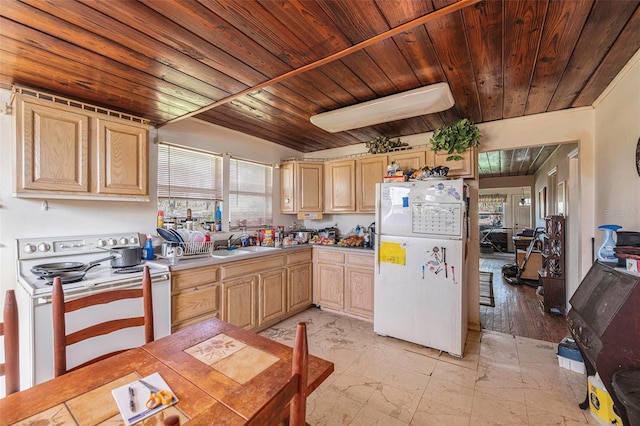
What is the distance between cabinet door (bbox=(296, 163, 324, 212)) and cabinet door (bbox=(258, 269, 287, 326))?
1.03m

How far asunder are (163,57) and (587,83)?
121 inches

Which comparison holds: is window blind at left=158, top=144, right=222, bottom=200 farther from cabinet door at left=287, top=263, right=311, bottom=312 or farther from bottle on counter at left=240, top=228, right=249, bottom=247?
cabinet door at left=287, top=263, right=311, bottom=312

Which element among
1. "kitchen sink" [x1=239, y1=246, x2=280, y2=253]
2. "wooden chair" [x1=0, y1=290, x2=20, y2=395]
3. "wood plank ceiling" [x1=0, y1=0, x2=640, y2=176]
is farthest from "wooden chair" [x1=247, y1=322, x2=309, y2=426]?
"kitchen sink" [x1=239, y1=246, x2=280, y2=253]

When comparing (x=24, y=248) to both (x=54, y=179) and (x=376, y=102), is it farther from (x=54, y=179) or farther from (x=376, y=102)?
(x=376, y=102)

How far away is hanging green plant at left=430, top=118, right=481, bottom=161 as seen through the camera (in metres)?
2.69

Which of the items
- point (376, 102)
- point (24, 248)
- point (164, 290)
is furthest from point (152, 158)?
point (376, 102)

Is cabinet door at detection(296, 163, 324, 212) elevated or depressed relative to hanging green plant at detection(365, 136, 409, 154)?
depressed

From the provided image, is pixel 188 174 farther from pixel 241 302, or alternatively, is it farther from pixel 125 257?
pixel 241 302

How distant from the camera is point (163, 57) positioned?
5.47ft

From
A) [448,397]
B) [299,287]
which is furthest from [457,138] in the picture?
[299,287]

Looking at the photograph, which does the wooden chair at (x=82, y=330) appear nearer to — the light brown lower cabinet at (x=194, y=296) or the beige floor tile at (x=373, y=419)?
the light brown lower cabinet at (x=194, y=296)

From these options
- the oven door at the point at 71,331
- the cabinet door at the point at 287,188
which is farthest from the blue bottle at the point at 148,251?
the cabinet door at the point at 287,188

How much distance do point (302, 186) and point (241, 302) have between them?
176 cm

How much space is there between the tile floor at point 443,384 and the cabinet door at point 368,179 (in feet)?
5.10
